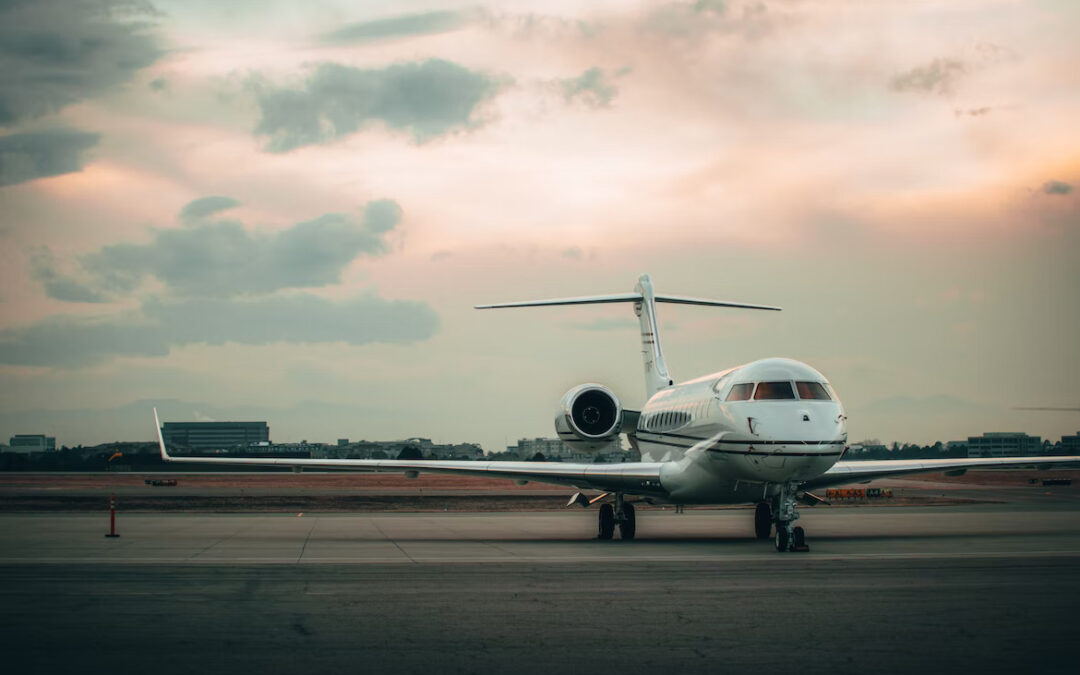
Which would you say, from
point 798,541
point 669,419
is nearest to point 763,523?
point 669,419

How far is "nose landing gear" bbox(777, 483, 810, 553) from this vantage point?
19.8 meters

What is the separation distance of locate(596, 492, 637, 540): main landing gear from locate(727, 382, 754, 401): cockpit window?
5.02 meters

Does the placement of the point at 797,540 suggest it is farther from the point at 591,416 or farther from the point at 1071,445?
the point at 1071,445

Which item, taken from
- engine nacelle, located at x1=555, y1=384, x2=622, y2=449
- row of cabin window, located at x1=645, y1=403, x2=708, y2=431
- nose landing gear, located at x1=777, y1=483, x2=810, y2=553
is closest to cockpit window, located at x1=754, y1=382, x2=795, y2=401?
nose landing gear, located at x1=777, y1=483, x2=810, y2=553

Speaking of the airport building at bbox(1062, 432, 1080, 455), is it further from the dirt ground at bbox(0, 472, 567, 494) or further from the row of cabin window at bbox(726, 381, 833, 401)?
the row of cabin window at bbox(726, 381, 833, 401)

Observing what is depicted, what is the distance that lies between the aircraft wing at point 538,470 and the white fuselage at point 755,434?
0.67m

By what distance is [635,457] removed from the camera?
32906 mm

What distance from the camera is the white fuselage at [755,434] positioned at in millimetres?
20141

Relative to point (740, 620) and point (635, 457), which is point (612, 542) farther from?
point (740, 620)

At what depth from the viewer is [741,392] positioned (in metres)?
21.6

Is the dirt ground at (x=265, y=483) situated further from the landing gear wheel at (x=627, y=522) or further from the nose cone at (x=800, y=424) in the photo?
the nose cone at (x=800, y=424)

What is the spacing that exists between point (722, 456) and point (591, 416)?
8.07 metres

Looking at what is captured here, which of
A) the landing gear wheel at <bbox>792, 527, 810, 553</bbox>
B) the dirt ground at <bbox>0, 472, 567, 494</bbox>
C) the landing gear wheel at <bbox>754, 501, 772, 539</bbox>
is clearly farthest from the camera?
the dirt ground at <bbox>0, 472, 567, 494</bbox>

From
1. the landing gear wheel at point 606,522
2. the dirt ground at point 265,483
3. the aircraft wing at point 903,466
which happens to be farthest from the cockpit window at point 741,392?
the dirt ground at point 265,483
